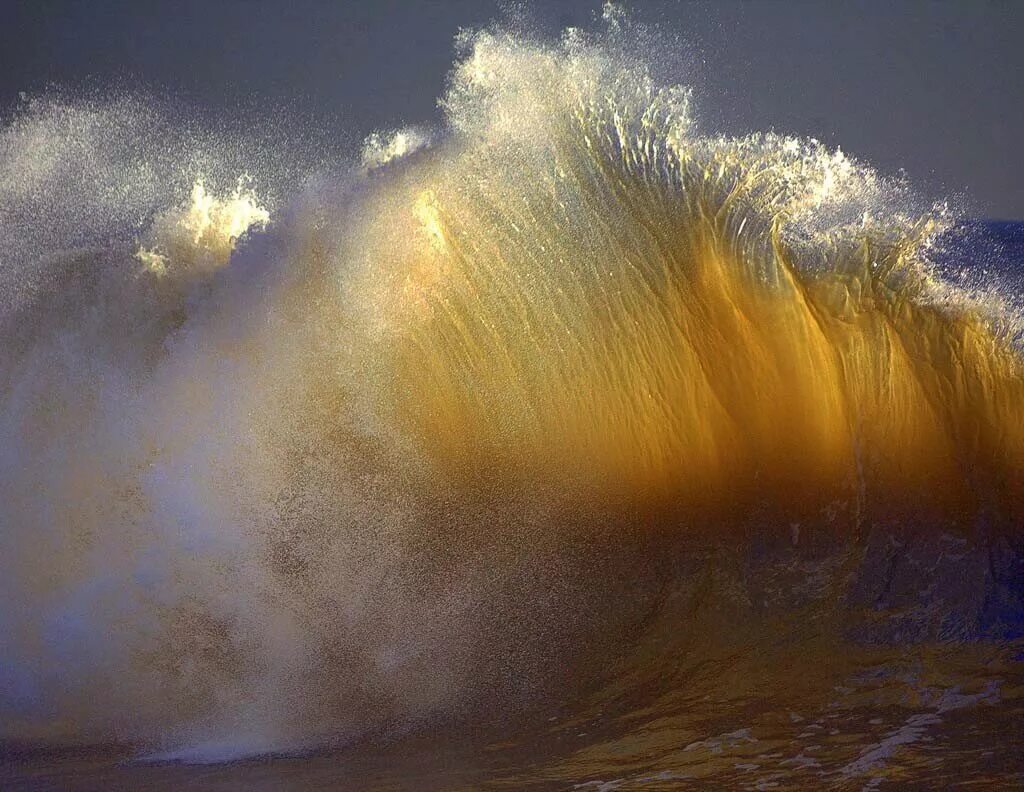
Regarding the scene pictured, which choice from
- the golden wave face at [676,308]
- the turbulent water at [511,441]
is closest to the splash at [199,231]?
the turbulent water at [511,441]

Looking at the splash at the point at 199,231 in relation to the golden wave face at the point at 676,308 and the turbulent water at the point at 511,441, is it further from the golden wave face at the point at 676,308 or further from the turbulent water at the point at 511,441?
the golden wave face at the point at 676,308

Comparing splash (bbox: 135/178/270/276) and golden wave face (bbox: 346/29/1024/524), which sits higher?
splash (bbox: 135/178/270/276)

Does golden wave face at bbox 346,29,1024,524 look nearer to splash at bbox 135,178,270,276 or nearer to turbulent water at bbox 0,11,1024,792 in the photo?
turbulent water at bbox 0,11,1024,792

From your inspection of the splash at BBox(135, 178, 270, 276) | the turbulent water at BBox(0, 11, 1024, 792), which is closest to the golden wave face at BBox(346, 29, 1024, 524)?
the turbulent water at BBox(0, 11, 1024, 792)

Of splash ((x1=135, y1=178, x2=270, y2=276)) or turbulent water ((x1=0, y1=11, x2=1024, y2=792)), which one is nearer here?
turbulent water ((x1=0, y1=11, x2=1024, y2=792))

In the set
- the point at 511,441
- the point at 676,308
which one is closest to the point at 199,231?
the point at 511,441

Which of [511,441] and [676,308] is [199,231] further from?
[676,308]
